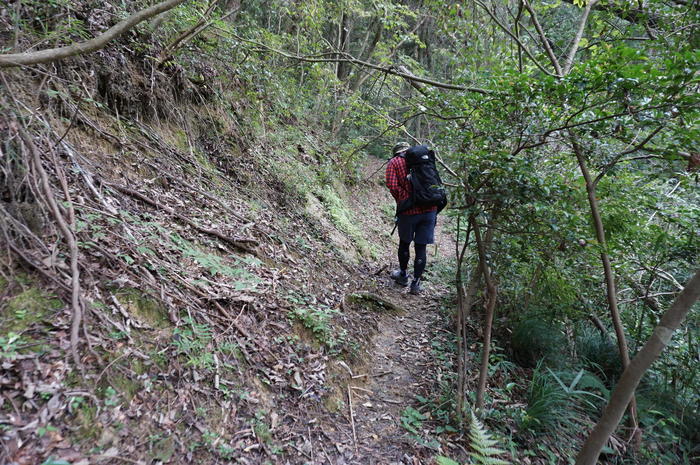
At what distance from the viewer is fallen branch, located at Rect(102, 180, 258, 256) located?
357 cm

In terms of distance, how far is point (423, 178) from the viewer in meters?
5.32

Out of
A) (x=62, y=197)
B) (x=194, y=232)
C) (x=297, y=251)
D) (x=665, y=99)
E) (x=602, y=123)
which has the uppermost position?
(x=665, y=99)

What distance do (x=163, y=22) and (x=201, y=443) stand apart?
5.46 m

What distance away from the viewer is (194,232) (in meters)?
3.88

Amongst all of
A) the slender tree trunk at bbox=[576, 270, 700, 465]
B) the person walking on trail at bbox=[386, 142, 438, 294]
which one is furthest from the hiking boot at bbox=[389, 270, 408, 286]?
the slender tree trunk at bbox=[576, 270, 700, 465]

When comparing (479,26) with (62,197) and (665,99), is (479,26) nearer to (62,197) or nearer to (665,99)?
(665,99)

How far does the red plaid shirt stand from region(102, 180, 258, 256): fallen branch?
7.98 ft

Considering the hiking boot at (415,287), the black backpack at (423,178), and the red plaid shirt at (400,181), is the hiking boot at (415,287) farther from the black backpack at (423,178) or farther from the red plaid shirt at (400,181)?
the black backpack at (423,178)

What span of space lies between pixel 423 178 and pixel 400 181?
0.44 metres

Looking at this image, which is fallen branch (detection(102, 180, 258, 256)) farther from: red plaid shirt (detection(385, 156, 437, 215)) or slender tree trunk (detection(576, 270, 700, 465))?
slender tree trunk (detection(576, 270, 700, 465))

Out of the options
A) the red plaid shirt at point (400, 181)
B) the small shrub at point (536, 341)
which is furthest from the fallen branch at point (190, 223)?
the small shrub at point (536, 341)

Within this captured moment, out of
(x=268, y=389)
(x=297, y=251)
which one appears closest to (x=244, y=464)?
(x=268, y=389)

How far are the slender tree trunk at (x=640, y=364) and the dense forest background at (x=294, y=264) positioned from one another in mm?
14

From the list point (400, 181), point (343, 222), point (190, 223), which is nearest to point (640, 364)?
point (400, 181)
